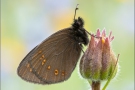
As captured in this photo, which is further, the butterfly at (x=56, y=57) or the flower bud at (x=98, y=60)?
the butterfly at (x=56, y=57)

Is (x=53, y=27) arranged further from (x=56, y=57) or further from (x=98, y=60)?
(x=98, y=60)

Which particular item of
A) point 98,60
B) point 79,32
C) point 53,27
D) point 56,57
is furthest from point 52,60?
point 53,27

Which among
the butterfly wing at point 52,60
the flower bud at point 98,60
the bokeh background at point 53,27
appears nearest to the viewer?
the flower bud at point 98,60

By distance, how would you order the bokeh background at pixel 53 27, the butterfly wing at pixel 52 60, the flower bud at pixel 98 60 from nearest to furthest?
1. the flower bud at pixel 98 60
2. the butterfly wing at pixel 52 60
3. the bokeh background at pixel 53 27

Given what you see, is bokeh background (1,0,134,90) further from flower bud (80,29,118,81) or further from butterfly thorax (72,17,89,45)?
flower bud (80,29,118,81)

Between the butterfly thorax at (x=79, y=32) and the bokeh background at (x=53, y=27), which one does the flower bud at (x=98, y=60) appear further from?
the bokeh background at (x=53, y=27)

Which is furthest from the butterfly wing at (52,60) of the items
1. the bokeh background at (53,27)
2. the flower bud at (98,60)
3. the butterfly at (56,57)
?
the bokeh background at (53,27)
